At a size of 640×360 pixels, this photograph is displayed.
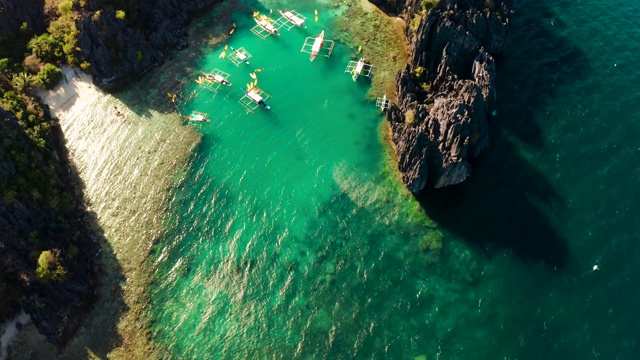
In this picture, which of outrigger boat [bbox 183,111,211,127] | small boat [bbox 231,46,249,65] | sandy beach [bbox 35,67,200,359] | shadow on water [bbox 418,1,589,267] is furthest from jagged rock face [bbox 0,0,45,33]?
shadow on water [bbox 418,1,589,267]

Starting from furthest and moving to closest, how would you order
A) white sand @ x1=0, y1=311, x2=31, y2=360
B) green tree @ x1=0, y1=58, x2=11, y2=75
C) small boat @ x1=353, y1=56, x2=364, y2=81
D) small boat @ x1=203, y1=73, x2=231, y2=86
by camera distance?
1. small boat @ x1=203, y1=73, x2=231, y2=86
2. small boat @ x1=353, y1=56, x2=364, y2=81
3. green tree @ x1=0, y1=58, x2=11, y2=75
4. white sand @ x1=0, y1=311, x2=31, y2=360

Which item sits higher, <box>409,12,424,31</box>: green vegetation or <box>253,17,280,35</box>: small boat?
<box>409,12,424,31</box>: green vegetation

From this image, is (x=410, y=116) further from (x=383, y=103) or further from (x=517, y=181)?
(x=517, y=181)

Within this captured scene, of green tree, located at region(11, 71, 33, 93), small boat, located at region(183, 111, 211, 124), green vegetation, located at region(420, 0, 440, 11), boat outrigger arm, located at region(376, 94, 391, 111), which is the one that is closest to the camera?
green tree, located at region(11, 71, 33, 93)

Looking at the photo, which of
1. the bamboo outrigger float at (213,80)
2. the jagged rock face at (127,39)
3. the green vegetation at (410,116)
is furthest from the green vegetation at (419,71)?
the jagged rock face at (127,39)

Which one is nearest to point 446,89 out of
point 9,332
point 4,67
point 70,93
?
point 70,93

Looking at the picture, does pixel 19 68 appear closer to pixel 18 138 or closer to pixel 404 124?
pixel 18 138

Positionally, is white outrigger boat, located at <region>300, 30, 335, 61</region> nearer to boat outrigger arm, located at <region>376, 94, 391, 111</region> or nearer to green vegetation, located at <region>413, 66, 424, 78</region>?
boat outrigger arm, located at <region>376, 94, 391, 111</region>
